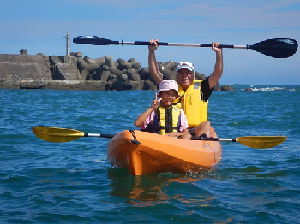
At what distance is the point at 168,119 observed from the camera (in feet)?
19.8

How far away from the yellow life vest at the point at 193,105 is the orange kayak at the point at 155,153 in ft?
1.93

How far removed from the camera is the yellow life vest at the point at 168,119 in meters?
5.99

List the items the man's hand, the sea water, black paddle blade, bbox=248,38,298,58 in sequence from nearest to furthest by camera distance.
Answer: the sea water < the man's hand < black paddle blade, bbox=248,38,298,58

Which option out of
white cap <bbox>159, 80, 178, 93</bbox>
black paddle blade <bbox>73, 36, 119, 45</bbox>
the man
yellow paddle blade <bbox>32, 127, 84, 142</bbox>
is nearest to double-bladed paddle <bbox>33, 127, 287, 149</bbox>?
yellow paddle blade <bbox>32, 127, 84, 142</bbox>

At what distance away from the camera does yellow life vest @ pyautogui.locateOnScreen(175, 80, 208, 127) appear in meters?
6.67

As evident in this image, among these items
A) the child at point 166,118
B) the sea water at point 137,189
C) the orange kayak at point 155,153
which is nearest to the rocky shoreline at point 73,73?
the sea water at point 137,189

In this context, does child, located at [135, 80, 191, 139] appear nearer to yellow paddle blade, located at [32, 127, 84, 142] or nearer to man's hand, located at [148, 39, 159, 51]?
yellow paddle blade, located at [32, 127, 84, 142]

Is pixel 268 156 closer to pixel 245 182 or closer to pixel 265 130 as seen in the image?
pixel 245 182

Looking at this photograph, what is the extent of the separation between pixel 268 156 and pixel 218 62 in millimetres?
2033

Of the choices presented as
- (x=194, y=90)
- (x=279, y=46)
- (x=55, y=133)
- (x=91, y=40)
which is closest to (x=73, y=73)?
(x=91, y=40)

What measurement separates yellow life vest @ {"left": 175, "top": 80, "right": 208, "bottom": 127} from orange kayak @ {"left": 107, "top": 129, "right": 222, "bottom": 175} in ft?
1.93

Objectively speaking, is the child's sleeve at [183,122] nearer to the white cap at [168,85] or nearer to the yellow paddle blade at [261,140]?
the white cap at [168,85]

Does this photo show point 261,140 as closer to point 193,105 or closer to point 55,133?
point 193,105

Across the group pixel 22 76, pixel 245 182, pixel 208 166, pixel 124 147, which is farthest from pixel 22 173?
pixel 22 76
